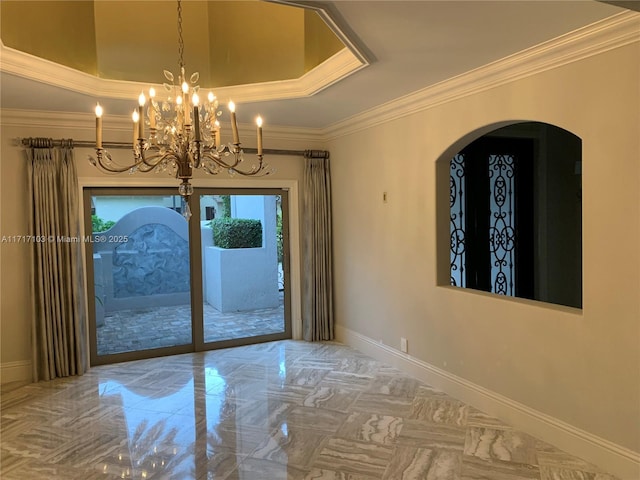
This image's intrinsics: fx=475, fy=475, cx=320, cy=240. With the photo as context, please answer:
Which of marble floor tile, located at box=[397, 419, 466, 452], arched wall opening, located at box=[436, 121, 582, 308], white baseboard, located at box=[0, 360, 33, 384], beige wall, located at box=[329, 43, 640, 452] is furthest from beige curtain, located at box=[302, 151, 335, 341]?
white baseboard, located at box=[0, 360, 33, 384]

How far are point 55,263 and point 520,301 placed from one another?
4.27 meters

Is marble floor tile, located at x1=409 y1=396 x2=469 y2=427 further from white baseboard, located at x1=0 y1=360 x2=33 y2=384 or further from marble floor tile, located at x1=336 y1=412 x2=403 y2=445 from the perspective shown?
white baseboard, located at x1=0 y1=360 x2=33 y2=384

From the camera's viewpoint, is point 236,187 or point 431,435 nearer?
point 431,435

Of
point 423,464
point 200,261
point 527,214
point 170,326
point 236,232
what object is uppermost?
A: point 527,214

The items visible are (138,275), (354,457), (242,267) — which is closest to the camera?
(354,457)

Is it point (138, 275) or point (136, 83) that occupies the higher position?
point (136, 83)

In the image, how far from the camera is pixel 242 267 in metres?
5.79

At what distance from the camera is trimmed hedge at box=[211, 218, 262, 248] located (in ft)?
18.6

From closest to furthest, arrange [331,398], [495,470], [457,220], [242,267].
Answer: [495,470], [331,398], [457,220], [242,267]

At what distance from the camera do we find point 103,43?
430 cm

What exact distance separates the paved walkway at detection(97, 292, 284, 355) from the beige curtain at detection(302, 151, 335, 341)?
0.42 metres

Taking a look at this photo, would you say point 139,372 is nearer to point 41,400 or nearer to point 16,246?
point 41,400

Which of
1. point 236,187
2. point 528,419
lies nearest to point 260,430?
point 528,419

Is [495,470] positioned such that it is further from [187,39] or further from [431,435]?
[187,39]
